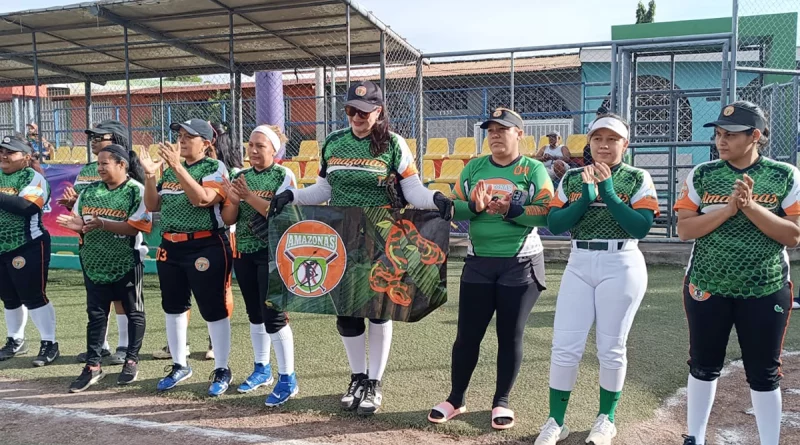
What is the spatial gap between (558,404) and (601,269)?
81cm

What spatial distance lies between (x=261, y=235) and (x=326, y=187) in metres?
0.56

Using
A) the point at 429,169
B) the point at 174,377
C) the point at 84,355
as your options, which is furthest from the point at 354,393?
the point at 429,169

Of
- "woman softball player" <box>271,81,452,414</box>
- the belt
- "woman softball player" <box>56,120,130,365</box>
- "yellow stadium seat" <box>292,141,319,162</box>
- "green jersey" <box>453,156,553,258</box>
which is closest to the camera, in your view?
"green jersey" <box>453,156,553,258</box>

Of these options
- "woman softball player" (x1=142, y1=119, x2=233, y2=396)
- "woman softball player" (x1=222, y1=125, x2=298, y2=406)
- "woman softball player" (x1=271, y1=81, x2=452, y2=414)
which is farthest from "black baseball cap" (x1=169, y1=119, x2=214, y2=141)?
"woman softball player" (x1=271, y1=81, x2=452, y2=414)

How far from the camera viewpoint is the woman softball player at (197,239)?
4.43 meters

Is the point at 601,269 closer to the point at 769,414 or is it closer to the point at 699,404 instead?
the point at 699,404

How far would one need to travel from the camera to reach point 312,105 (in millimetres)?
21047

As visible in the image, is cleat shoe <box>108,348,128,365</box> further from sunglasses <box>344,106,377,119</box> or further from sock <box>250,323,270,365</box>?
sunglasses <box>344,106,377,119</box>

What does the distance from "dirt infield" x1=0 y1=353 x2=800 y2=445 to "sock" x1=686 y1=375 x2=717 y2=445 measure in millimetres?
220

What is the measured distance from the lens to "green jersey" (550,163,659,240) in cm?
339

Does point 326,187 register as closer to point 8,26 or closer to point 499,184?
point 499,184

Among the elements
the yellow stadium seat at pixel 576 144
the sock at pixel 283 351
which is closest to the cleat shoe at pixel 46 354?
the sock at pixel 283 351

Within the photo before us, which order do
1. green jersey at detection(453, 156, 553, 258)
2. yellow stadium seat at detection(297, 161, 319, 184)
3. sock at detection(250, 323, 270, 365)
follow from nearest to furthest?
1. green jersey at detection(453, 156, 553, 258)
2. sock at detection(250, 323, 270, 365)
3. yellow stadium seat at detection(297, 161, 319, 184)

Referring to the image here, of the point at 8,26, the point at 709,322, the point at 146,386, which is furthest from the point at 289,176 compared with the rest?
the point at 8,26
